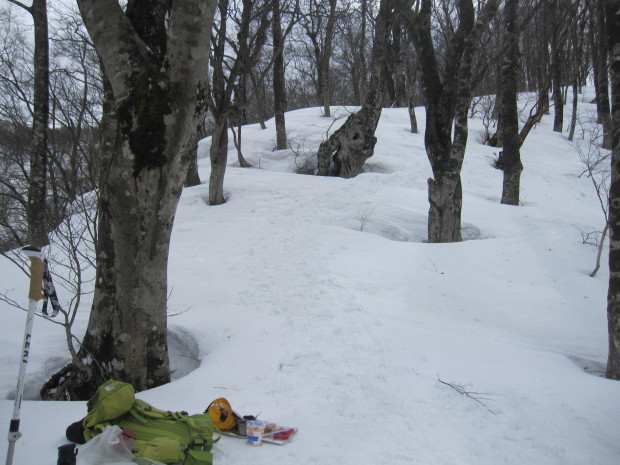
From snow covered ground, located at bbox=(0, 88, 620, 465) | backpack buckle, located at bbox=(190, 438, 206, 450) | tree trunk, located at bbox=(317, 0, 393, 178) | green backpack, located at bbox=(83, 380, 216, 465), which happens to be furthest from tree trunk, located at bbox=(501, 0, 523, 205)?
backpack buckle, located at bbox=(190, 438, 206, 450)

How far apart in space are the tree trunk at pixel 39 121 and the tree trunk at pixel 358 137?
6.23 meters

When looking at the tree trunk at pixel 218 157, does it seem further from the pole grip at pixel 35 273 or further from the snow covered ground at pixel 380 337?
the pole grip at pixel 35 273

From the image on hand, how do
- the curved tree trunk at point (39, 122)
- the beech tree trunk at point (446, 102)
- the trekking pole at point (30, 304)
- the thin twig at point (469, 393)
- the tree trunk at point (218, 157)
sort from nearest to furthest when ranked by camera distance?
the trekking pole at point (30, 304), the thin twig at point (469, 393), the beech tree trunk at point (446, 102), the curved tree trunk at point (39, 122), the tree trunk at point (218, 157)

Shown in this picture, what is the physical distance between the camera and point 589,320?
488cm

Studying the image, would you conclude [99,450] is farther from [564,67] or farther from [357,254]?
[564,67]

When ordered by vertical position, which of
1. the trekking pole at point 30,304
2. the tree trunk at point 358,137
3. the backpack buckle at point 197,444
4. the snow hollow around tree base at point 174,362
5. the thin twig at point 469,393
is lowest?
the snow hollow around tree base at point 174,362

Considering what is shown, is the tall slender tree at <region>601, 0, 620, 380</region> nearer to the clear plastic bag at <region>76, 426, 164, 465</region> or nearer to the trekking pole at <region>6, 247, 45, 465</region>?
the clear plastic bag at <region>76, 426, 164, 465</region>

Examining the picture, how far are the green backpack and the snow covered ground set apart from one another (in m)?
0.19

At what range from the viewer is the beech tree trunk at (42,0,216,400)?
327cm

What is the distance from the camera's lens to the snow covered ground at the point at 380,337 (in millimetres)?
3021

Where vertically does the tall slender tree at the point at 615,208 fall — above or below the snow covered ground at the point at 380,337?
above

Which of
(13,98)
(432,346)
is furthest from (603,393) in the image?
(13,98)

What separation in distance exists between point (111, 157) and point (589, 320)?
16.2ft

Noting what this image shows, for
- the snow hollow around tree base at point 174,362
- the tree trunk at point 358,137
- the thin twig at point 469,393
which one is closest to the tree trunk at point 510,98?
the tree trunk at point 358,137
